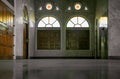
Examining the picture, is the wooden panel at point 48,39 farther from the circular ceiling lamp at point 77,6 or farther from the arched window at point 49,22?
the circular ceiling lamp at point 77,6

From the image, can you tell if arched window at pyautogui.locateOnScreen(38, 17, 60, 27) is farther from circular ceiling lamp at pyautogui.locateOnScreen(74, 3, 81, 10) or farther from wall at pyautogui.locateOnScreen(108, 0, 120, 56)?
wall at pyautogui.locateOnScreen(108, 0, 120, 56)

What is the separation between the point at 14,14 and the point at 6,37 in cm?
225

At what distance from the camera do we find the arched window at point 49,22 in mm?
22266

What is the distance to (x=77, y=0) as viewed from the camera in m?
22.8

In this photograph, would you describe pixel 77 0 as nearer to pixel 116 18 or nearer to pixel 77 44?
pixel 77 44

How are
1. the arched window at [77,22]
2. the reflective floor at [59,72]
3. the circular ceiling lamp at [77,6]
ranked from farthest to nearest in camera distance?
the circular ceiling lamp at [77,6] → the arched window at [77,22] → the reflective floor at [59,72]

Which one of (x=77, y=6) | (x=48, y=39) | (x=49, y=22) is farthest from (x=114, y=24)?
(x=48, y=39)

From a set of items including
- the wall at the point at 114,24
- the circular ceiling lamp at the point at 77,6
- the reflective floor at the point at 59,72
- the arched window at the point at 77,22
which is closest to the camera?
the reflective floor at the point at 59,72

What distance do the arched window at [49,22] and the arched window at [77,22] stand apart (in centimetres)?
104

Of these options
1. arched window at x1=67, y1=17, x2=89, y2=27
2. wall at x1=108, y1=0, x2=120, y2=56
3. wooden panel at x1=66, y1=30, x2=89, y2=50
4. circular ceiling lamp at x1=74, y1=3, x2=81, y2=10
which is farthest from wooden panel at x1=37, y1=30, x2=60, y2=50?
wall at x1=108, y1=0, x2=120, y2=56

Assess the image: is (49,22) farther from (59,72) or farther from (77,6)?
(59,72)

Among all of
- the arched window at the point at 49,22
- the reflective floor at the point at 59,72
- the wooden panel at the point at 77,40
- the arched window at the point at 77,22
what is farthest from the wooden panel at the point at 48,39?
the reflective floor at the point at 59,72

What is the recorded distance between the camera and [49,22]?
877 inches

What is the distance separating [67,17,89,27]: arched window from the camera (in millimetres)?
22250
